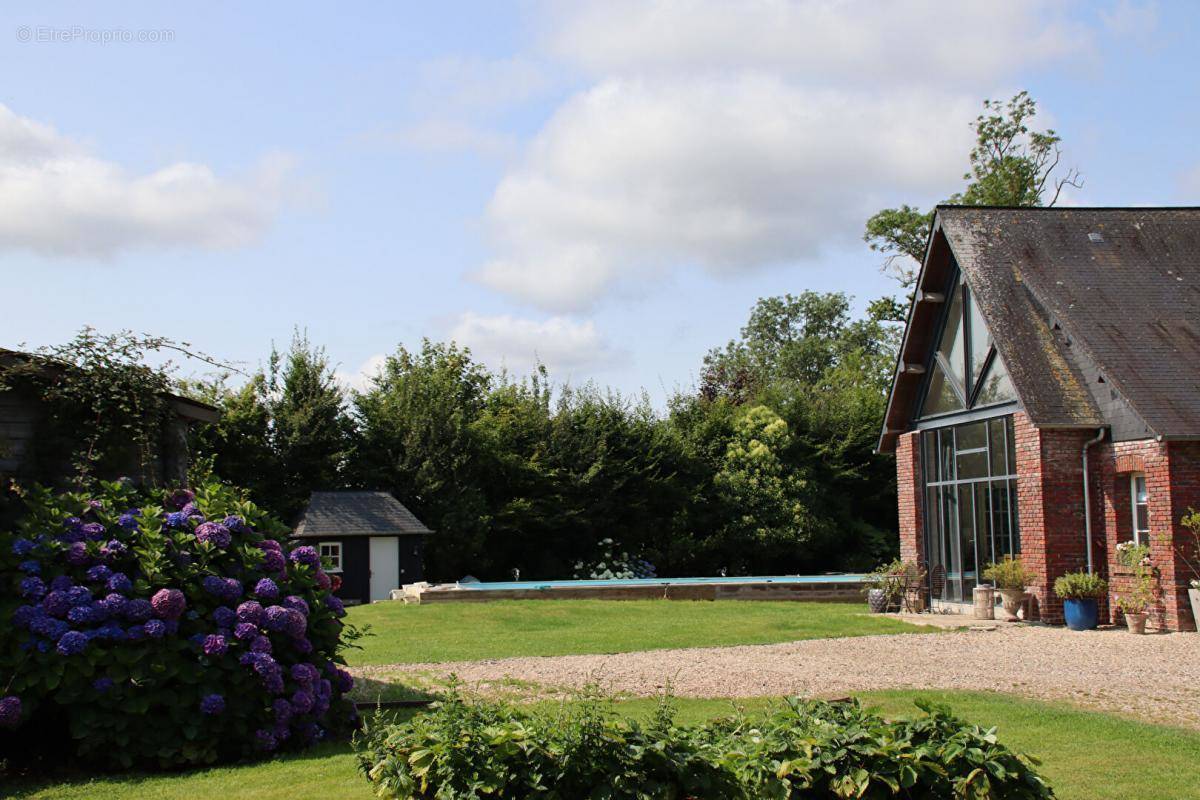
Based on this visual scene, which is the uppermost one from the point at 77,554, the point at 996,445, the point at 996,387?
the point at 996,387

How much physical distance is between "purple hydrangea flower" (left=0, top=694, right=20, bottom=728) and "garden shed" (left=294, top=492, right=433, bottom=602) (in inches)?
699

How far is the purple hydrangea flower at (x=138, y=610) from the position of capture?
7664mm

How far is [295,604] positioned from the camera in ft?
27.4

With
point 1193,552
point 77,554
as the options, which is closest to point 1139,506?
point 1193,552

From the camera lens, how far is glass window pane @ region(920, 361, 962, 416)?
20312 mm

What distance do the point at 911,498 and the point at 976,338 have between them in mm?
3839

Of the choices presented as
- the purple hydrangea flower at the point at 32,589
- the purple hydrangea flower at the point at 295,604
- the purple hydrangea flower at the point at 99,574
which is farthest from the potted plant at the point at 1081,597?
the purple hydrangea flower at the point at 32,589

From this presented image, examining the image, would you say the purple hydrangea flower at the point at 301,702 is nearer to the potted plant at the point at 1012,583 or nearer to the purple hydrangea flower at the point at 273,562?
the purple hydrangea flower at the point at 273,562

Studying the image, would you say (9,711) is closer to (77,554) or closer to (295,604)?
(77,554)

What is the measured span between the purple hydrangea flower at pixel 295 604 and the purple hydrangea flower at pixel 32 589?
5.46 ft

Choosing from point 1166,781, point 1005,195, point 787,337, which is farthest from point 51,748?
point 787,337

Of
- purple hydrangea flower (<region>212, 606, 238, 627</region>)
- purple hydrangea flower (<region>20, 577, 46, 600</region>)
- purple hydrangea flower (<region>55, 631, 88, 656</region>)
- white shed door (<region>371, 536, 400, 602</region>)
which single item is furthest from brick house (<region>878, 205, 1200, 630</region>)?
purple hydrangea flower (<region>20, 577, 46, 600</region>)

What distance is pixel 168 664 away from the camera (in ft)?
25.1

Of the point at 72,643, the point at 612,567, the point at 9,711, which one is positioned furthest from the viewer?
the point at 612,567
